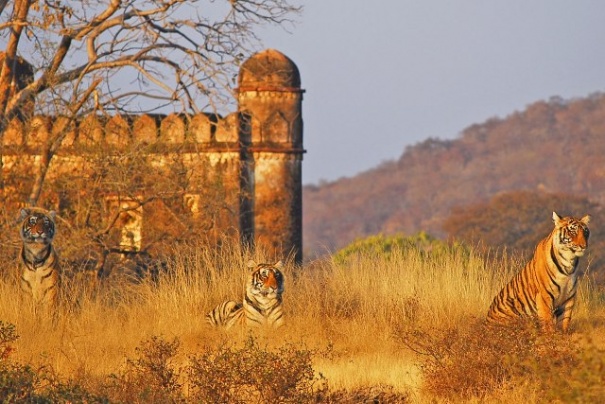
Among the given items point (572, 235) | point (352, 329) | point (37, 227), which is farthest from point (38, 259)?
point (572, 235)

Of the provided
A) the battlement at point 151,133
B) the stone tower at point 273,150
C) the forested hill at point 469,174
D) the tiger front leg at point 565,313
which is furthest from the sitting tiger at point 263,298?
the forested hill at point 469,174

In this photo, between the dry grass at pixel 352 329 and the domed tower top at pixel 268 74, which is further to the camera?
the domed tower top at pixel 268 74

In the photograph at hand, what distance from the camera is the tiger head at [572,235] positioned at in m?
11.2

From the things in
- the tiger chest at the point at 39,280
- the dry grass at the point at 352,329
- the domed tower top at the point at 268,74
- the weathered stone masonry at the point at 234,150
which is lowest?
the dry grass at the point at 352,329

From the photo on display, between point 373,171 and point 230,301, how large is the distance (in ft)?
333

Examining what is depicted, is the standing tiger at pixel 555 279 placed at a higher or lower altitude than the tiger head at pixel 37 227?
lower

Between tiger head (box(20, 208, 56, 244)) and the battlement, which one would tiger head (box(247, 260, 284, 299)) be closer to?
tiger head (box(20, 208, 56, 244))

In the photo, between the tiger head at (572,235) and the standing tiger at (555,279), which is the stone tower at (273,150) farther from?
the tiger head at (572,235)

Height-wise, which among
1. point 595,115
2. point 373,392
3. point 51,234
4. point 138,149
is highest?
point 595,115

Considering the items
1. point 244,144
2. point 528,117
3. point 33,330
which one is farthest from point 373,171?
point 33,330

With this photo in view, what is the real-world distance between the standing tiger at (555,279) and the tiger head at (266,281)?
90.8 inches

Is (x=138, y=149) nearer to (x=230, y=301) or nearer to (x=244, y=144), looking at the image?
(x=244, y=144)

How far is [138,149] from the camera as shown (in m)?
17.3

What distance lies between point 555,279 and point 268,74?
9498 mm
